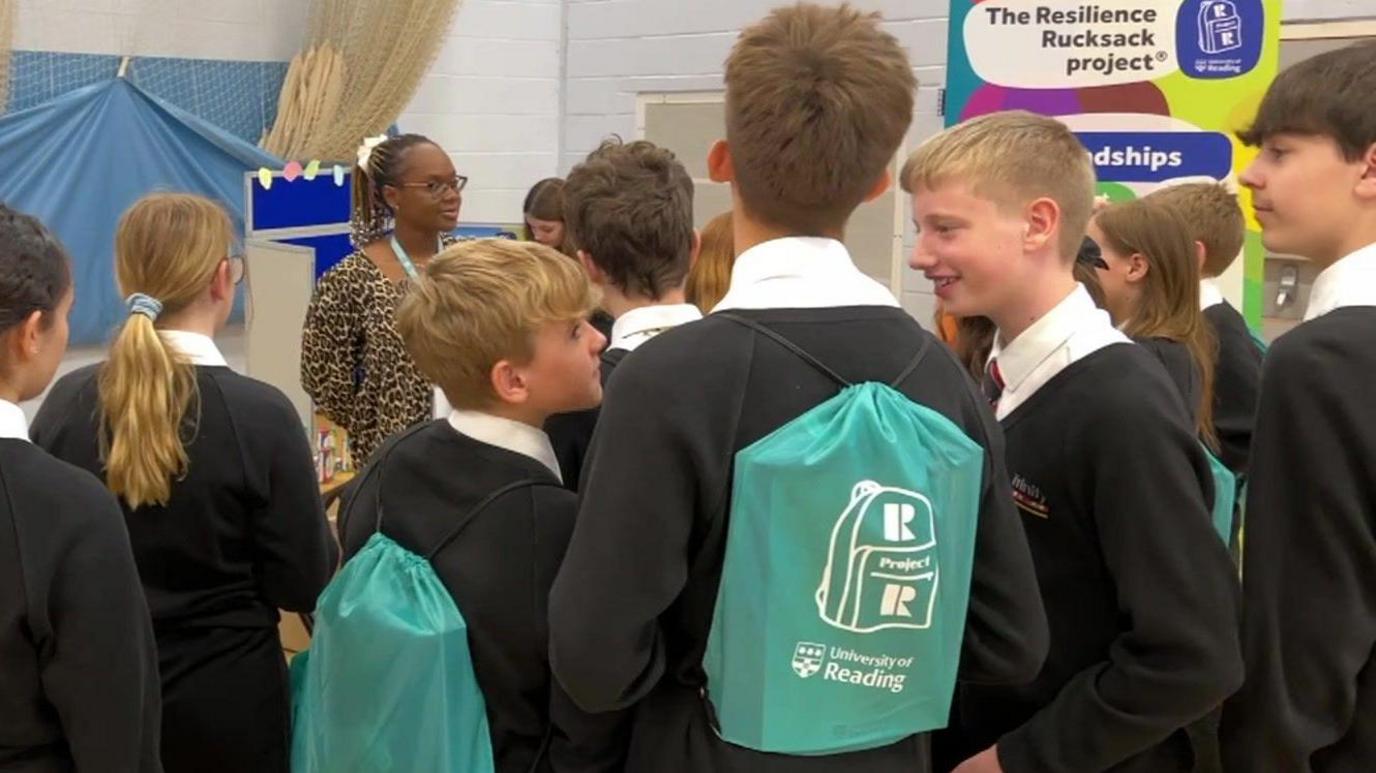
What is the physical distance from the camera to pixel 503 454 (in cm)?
142

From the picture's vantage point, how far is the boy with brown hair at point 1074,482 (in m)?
1.26

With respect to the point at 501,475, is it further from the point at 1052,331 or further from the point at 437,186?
the point at 437,186

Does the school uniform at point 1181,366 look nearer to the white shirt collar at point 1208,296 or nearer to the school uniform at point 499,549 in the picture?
the white shirt collar at point 1208,296

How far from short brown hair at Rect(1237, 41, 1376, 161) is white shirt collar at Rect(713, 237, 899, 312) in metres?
0.52

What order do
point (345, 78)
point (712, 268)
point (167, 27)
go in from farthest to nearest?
point (345, 78), point (167, 27), point (712, 268)

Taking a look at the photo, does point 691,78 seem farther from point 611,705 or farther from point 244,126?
point 611,705

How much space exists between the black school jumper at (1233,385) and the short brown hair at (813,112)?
1.85 metres

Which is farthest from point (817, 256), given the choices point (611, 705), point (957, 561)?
point (611, 705)

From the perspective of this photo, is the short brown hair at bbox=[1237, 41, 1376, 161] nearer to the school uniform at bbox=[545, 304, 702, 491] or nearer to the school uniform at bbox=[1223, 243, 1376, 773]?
the school uniform at bbox=[1223, 243, 1376, 773]

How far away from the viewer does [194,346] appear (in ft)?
6.11

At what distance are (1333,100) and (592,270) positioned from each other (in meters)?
1.02

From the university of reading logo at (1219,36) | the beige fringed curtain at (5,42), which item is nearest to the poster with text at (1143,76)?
the university of reading logo at (1219,36)

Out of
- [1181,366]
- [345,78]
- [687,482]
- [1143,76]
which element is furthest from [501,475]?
[345,78]

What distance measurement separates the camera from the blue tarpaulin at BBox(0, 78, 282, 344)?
4.74 m
